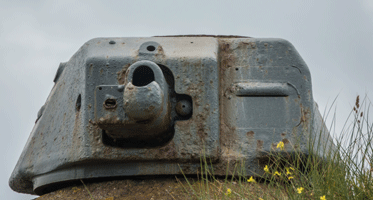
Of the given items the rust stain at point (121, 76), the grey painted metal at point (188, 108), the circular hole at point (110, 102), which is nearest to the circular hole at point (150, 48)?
the grey painted metal at point (188, 108)

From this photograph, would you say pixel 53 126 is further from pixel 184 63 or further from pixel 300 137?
pixel 300 137

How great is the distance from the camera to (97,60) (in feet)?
7.28

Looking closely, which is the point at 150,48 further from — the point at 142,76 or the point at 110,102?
the point at 110,102

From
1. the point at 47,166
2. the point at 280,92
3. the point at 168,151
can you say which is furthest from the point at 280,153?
the point at 47,166

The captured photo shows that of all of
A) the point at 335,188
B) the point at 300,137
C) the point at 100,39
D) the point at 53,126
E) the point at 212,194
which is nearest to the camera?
the point at 335,188

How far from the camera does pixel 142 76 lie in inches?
81.4

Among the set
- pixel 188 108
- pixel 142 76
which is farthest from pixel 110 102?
pixel 188 108

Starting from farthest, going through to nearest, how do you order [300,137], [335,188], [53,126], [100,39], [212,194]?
[53,126], [100,39], [300,137], [212,194], [335,188]

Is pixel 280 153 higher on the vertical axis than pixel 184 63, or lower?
lower

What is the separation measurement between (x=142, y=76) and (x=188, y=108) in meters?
0.27

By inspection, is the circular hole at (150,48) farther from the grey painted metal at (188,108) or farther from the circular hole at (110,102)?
the circular hole at (110,102)

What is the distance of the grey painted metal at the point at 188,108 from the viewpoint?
2125 millimetres

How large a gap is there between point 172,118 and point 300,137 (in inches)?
23.6

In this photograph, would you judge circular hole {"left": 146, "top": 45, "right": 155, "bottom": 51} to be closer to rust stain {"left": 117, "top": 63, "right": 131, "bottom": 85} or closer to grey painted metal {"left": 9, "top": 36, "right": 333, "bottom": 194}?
grey painted metal {"left": 9, "top": 36, "right": 333, "bottom": 194}
